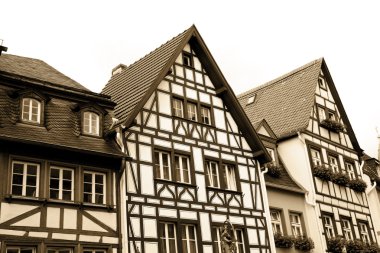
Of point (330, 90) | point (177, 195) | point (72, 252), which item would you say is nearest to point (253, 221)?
point (177, 195)

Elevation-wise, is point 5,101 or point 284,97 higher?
point 284,97

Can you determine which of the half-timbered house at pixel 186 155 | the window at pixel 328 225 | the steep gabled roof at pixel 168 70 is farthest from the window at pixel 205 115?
the window at pixel 328 225

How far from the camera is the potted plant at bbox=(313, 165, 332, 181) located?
25719 millimetres

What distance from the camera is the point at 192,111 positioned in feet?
71.4

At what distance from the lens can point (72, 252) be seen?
1564 centimetres

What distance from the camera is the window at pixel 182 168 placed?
1986 cm

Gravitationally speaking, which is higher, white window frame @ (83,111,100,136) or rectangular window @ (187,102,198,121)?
rectangular window @ (187,102,198,121)

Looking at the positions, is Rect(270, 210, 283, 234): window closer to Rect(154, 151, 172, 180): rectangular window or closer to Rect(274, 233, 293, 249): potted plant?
Rect(274, 233, 293, 249): potted plant

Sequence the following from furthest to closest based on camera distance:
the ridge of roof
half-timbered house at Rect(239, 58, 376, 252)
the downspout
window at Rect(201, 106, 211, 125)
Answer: the ridge of roof → half-timbered house at Rect(239, 58, 376, 252) → window at Rect(201, 106, 211, 125) → the downspout

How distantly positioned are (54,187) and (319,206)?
1337cm

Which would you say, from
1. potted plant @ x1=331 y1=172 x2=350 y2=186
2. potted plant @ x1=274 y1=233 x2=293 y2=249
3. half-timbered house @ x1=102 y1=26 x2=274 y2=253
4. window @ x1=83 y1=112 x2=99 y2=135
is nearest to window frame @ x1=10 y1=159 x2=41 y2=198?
window @ x1=83 y1=112 x2=99 y2=135

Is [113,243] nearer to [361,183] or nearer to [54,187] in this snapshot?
[54,187]

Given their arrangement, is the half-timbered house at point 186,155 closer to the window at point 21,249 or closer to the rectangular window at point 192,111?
the rectangular window at point 192,111

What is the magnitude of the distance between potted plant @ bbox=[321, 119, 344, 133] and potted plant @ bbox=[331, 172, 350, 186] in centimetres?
255
